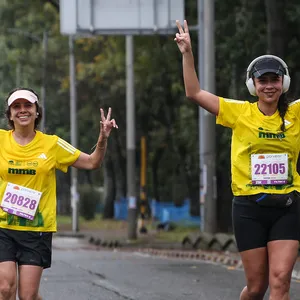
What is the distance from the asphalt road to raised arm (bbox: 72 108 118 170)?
387 cm

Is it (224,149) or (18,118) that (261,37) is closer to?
→ (224,149)

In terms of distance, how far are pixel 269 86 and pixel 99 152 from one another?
4.56ft

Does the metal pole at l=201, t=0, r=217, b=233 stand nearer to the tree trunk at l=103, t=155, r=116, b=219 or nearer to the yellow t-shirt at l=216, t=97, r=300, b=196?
the yellow t-shirt at l=216, t=97, r=300, b=196

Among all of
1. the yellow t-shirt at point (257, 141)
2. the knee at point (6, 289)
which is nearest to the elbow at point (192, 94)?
the yellow t-shirt at point (257, 141)

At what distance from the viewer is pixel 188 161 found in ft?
138

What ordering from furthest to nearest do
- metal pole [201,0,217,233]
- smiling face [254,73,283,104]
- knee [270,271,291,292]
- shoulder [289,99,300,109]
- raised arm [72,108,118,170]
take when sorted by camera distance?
metal pole [201,0,217,233]
raised arm [72,108,118,170]
shoulder [289,99,300,109]
smiling face [254,73,283,104]
knee [270,271,291,292]

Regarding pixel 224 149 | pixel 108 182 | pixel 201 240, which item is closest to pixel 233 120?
pixel 201 240

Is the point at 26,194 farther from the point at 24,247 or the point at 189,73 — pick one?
the point at 189,73

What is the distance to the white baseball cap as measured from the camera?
7.48 m

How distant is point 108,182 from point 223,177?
24.8 m

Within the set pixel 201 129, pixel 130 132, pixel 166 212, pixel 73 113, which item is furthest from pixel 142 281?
pixel 166 212

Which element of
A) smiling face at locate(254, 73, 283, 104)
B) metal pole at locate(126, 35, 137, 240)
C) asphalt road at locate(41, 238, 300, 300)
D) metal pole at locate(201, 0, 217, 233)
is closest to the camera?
smiling face at locate(254, 73, 283, 104)

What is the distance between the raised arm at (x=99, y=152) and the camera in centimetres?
762

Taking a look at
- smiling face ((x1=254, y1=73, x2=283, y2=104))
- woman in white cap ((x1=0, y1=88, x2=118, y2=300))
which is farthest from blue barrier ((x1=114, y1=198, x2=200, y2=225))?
smiling face ((x1=254, y1=73, x2=283, y2=104))
